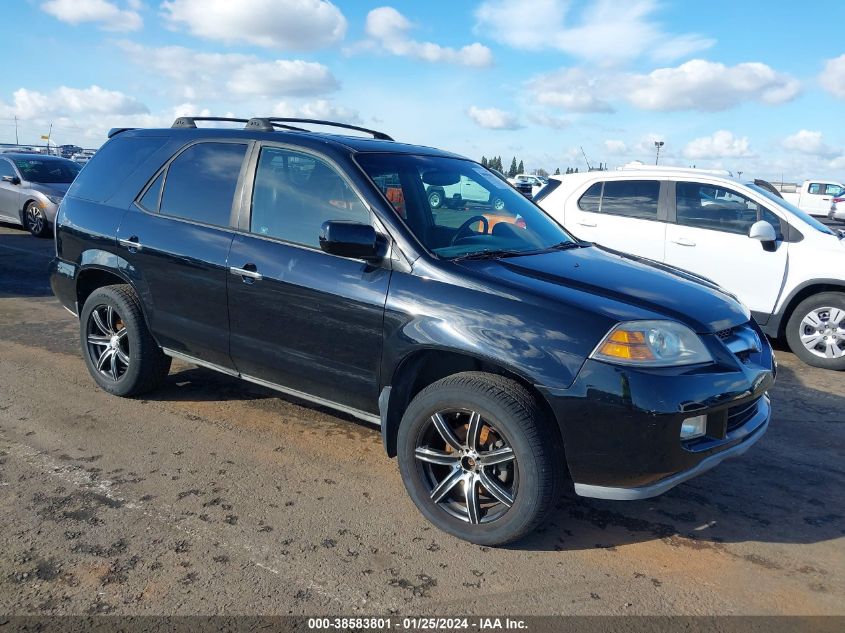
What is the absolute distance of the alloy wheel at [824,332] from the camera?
649 centimetres

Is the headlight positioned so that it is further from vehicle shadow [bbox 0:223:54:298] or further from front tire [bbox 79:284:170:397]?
vehicle shadow [bbox 0:223:54:298]

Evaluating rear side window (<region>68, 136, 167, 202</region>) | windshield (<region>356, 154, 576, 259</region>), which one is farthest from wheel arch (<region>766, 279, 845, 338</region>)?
rear side window (<region>68, 136, 167, 202</region>)

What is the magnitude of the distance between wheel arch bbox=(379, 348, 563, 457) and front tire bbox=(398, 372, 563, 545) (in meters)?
0.14

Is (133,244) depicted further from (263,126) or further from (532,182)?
(532,182)

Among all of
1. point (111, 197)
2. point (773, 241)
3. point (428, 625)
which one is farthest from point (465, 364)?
point (773, 241)

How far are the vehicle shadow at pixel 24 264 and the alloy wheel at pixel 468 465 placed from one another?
23.3 feet

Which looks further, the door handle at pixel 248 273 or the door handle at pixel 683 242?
the door handle at pixel 683 242

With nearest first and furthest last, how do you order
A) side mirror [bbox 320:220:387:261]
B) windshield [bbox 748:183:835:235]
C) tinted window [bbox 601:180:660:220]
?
side mirror [bbox 320:220:387:261] → windshield [bbox 748:183:835:235] → tinted window [bbox 601:180:660:220]

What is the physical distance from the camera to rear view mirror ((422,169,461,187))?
13.5 feet

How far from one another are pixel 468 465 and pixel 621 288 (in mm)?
1122

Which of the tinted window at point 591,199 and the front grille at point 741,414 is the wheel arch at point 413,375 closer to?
the front grille at point 741,414

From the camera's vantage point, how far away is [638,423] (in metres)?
2.89

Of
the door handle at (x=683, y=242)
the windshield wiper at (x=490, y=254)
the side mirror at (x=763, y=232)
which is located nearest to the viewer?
the windshield wiper at (x=490, y=254)

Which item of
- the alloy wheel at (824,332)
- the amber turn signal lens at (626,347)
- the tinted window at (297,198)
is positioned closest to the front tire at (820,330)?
the alloy wheel at (824,332)
